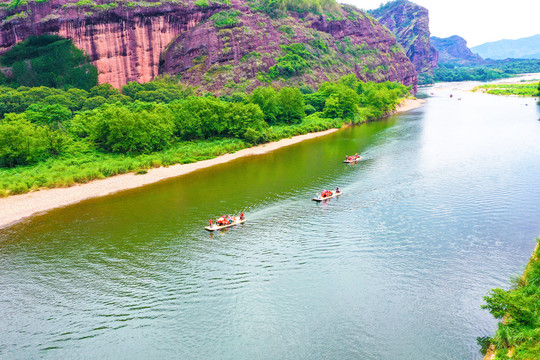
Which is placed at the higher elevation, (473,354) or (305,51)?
(305,51)

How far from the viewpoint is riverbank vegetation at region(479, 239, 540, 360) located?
2217cm

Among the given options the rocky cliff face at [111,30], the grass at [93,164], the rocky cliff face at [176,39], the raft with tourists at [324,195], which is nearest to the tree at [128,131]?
the grass at [93,164]

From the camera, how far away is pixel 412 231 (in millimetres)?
42000

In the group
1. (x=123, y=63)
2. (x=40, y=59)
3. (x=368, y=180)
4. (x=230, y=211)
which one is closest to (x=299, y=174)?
(x=368, y=180)

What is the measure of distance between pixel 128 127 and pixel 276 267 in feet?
171

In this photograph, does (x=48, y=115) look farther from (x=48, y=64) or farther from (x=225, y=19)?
(x=225, y=19)

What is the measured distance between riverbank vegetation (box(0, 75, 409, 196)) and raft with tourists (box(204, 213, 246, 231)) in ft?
99.6

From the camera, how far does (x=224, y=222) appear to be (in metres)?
45.0

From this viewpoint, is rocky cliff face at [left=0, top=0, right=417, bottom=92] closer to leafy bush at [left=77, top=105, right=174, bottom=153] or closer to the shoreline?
leafy bush at [left=77, top=105, right=174, bottom=153]

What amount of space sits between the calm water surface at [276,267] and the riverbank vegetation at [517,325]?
5.92 ft

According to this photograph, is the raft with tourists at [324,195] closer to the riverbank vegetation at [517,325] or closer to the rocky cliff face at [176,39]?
the riverbank vegetation at [517,325]

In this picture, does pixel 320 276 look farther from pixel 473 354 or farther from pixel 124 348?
pixel 124 348

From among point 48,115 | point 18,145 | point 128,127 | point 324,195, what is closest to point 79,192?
point 18,145

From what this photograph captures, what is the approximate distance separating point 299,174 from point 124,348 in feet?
146
